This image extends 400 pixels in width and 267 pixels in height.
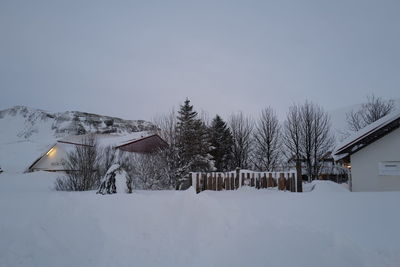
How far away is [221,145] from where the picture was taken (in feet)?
90.3

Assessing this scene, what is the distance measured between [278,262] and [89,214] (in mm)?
3869

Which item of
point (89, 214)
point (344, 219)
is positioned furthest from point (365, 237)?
point (89, 214)

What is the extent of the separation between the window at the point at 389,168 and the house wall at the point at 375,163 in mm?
139

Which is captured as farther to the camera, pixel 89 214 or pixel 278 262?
pixel 89 214

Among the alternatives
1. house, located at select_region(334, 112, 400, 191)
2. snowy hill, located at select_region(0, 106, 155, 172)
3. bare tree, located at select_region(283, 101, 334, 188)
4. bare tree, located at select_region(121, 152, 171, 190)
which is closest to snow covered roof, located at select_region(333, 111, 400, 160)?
house, located at select_region(334, 112, 400, 191)

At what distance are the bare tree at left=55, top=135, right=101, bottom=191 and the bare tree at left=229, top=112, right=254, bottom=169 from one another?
59.2ft

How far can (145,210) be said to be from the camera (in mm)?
5418

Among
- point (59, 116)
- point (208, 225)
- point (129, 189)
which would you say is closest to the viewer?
point (208, 225)

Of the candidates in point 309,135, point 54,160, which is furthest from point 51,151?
point 309,135

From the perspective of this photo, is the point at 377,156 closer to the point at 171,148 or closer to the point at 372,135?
the point at 372,135

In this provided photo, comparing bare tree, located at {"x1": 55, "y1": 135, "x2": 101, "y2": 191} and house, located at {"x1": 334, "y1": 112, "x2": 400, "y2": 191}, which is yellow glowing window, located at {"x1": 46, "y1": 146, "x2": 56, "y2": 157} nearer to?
bare tree, located at {"x1": 55, "y1": 135, "x2": 101, "y2": 191}

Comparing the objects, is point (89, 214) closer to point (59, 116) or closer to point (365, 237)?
point (365, 237)

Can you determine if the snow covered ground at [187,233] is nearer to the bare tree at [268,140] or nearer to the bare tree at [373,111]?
the bare tree at [268,140]

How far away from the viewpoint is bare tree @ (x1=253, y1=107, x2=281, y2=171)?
24281 millimetres
